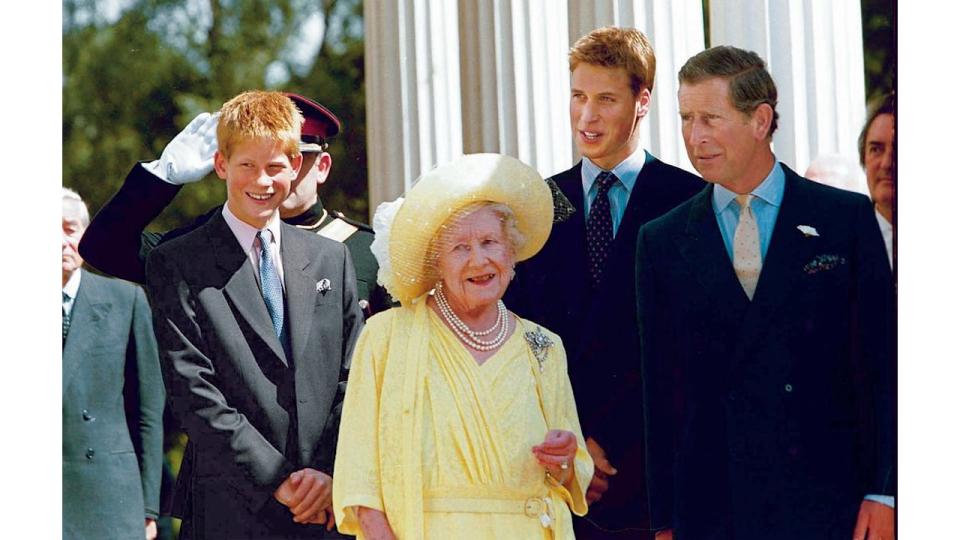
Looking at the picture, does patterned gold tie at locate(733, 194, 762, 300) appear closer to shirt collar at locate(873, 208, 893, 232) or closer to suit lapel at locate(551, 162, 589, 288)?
shirt collar at locate(873, 208, 893, 232)

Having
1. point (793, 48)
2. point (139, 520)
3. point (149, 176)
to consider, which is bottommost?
point (139, 520)

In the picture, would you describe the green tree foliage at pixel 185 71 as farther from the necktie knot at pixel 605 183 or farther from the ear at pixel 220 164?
the necktie knot at pixel 605 183

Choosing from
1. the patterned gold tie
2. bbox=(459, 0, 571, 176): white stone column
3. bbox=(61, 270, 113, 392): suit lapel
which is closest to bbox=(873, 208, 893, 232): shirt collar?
the patterned gold tie

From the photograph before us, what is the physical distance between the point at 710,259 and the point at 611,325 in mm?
392

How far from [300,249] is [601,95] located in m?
1.09

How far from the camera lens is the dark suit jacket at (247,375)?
516cm

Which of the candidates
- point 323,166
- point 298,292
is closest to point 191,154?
point 323,166

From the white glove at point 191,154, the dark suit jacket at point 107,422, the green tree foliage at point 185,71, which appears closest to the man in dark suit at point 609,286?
the green tree foliage at point 185,71

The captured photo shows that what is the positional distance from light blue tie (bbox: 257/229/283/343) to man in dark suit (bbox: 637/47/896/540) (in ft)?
4.01

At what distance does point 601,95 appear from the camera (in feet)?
17.1

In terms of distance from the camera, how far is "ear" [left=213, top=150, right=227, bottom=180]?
526 cm

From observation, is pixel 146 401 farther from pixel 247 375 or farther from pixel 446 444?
pixel 446 444
